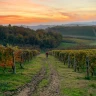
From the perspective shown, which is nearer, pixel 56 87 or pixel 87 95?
pixel 87 95

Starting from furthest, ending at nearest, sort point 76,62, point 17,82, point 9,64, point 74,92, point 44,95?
1. point 76,62
2. point 9,64
3. point 17,82
4. point 74,92
5. point 44,95

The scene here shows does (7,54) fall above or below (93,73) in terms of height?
above

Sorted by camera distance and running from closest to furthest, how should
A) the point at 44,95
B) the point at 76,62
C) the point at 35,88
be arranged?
1. the point at 44,95
2. the point at 35,88
3. the point at 76,62

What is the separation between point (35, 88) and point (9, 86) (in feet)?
10.9

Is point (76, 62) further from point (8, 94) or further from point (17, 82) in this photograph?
point (8, 94)

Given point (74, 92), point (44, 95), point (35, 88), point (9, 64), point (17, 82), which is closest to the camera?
point (44, 95)

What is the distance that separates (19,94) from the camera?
27.6 m

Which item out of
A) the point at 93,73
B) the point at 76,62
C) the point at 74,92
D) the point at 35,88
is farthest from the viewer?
the point at 76,62

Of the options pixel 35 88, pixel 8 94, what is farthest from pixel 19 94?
pixel 35 88

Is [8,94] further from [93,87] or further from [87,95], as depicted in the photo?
[93,87]

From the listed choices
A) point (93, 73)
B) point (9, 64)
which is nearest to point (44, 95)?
point (9, 64)

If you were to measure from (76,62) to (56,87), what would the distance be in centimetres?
2777

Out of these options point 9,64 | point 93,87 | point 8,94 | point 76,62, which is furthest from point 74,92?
point 76,62

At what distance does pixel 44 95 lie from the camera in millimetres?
26828
